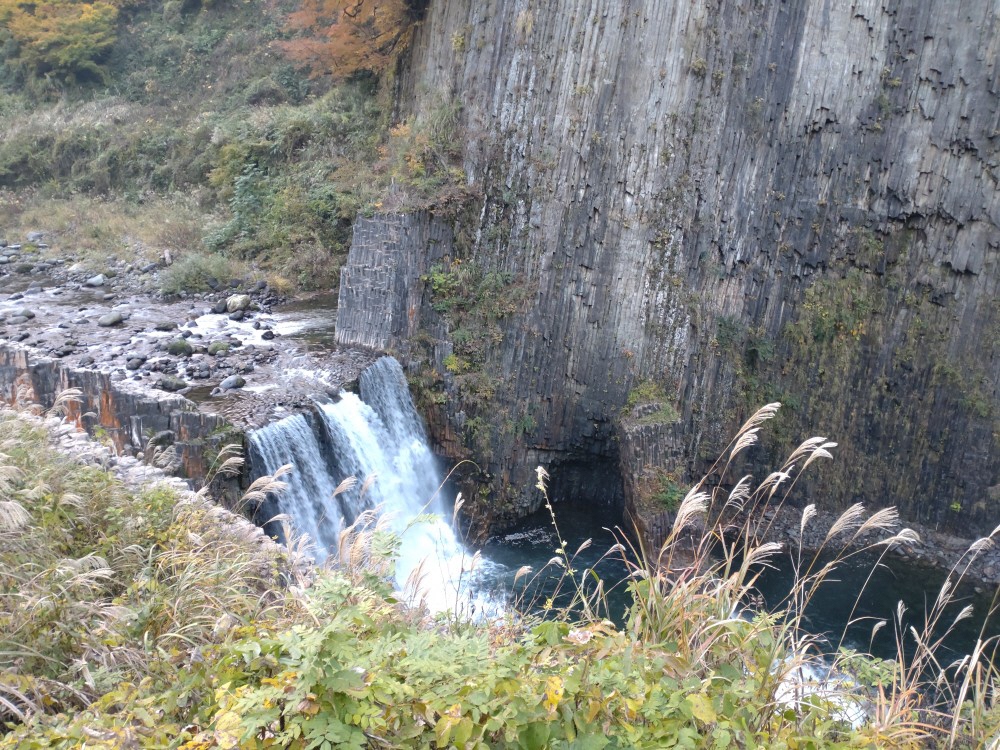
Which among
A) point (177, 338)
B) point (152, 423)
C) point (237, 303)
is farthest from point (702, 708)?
point (237, 303)

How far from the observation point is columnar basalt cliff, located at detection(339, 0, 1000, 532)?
1110 cm

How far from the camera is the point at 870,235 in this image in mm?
12359

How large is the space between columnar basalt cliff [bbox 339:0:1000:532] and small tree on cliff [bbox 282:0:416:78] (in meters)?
1.55

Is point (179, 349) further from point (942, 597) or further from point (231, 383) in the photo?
point (942, 597)

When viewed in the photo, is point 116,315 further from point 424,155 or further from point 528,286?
point 528,286

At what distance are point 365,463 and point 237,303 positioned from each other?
5561 millimetres

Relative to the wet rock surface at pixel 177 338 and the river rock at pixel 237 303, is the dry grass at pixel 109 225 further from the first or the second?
the river rock at pixel 237 303

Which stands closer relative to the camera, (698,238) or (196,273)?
(698,238)

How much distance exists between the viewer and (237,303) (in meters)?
13.3

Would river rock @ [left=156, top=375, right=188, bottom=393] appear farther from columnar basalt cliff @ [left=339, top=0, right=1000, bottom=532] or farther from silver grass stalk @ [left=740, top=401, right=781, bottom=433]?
silver grass stalk @ [left=740, top=401, right=781, bottom=433]

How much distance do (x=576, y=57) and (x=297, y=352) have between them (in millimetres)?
6328

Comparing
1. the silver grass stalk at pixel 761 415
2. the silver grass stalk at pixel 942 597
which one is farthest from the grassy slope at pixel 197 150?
the silver grass stalk at pixel 942 597

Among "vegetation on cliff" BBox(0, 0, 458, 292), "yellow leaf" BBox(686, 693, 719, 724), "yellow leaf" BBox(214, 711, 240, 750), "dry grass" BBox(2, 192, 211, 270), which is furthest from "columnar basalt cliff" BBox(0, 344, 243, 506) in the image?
"dry grass" BBox(2, 192, 211, 270)

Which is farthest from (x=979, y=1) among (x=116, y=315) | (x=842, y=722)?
(x=116, y=315)
